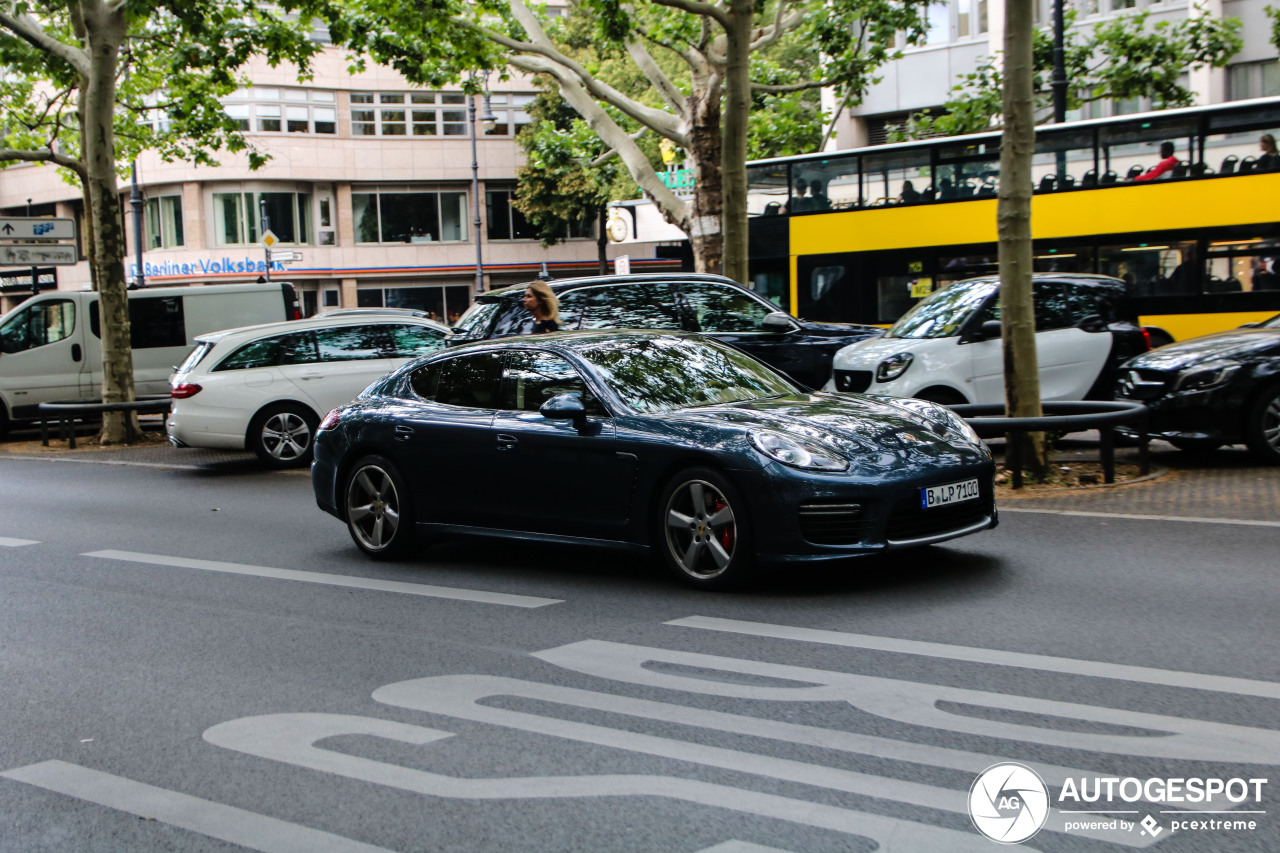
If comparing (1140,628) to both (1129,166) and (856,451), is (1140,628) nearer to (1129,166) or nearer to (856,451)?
(856,451)

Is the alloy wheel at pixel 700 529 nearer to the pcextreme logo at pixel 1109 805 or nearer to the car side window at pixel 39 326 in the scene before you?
the pcextreme logo at pixel 1109 805

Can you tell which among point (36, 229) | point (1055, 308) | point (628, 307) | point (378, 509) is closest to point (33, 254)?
point (36, 229)

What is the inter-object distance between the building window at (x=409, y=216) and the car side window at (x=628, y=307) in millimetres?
44864

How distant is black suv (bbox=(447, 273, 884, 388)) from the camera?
1247 cm

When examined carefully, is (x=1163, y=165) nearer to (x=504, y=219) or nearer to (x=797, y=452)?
(x=797, y=452)

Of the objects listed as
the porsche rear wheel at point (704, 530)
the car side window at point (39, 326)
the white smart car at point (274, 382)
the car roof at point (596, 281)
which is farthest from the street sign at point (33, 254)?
the porsche rear wheel at point (704, 530)

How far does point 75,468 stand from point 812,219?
11.9 meters

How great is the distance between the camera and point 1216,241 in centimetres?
1845

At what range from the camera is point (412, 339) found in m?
16.0

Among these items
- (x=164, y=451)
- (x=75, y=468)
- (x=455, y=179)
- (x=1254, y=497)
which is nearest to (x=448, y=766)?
(x=1254, y=497)

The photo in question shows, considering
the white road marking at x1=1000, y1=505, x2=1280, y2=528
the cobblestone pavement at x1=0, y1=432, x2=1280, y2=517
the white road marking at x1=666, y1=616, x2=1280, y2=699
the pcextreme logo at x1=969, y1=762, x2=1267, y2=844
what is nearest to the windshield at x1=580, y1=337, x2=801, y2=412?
the white road marking at x1=666, y1=616, x2=1280, y2=699

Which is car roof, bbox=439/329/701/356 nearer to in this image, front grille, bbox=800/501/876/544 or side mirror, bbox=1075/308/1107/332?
front grille, bbox=800/501/876/544

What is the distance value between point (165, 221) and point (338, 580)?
50.5 m

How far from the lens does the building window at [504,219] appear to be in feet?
190
